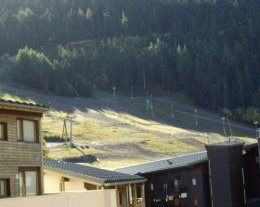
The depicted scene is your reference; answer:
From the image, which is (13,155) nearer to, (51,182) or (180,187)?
(51,182)

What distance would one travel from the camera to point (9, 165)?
22.0 m

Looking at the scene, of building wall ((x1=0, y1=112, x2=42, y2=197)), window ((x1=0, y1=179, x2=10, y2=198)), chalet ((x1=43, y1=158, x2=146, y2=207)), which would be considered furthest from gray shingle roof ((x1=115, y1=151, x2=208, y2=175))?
window ((x1=0, y1=179, x2=10, y2=198))

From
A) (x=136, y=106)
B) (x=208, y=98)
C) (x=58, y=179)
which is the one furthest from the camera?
(x=208, y=98)

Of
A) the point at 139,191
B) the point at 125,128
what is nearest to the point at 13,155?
the point at 139,191

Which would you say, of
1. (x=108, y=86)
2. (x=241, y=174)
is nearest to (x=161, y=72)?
(x=108, y=86)

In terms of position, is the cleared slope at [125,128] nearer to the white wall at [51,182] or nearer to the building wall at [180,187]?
the building wall at [180,187]

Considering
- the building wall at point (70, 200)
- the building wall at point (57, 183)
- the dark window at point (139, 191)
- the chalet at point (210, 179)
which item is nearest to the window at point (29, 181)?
the building wall at point (70, 200)

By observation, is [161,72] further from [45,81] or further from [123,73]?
[45,81]

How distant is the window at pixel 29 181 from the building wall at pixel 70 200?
7.53 ft

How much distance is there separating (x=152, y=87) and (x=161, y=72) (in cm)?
843

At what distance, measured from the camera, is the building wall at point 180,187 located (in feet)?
140

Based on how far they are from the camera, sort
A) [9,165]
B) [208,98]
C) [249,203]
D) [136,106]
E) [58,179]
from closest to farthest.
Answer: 1. [9,165]
2. [58,179]
3. [249,203]
4. [136,106]
5. [208,98]

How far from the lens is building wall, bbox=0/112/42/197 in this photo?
857 inches

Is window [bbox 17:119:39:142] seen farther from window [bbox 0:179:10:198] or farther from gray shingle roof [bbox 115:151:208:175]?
gray shingle roof [bbox 115:151:208:175]
